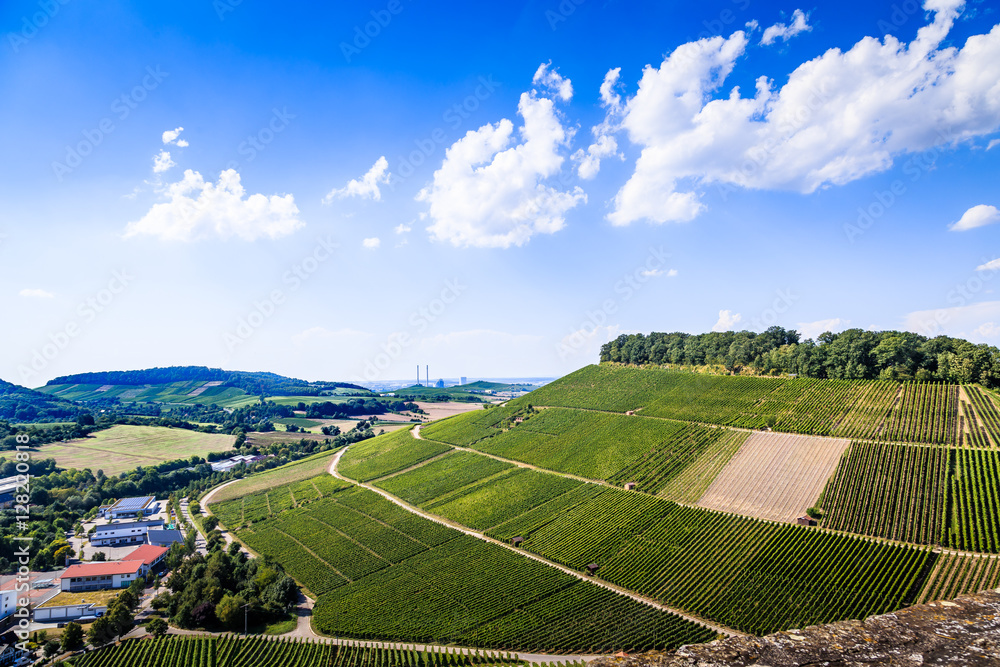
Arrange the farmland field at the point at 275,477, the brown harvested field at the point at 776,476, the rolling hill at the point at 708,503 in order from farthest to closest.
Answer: the farmland field at the point at 275,477 < the brown harvested field at the point at 776,476 < the rolling hill at the point at 708,503

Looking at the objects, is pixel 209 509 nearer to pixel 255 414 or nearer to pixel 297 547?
pixel 297 547

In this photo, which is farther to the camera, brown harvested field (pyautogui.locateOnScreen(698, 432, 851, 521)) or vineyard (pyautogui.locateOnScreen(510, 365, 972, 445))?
vineyard (pyautogui.locateOnScreen(510, 365, 972, 445))

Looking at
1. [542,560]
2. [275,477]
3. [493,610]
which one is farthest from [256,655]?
[275,477]

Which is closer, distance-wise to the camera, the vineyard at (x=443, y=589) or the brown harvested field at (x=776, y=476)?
the vineyard at (x=443, y=589)

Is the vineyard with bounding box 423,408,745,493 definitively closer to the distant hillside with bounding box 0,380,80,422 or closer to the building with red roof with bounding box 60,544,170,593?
the building with red roof with bounding box 60,544,170,593

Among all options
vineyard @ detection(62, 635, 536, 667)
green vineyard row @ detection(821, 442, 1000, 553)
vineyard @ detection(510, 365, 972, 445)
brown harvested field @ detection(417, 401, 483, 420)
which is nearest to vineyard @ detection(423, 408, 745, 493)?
vineyard @ detection(510, 365, 972, 445)

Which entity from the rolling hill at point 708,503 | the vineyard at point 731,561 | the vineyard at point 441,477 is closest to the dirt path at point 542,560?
the rolling hill at point 708,503

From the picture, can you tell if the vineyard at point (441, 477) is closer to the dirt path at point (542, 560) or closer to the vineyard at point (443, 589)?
the dirt path at point (542, 560)
